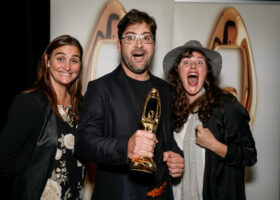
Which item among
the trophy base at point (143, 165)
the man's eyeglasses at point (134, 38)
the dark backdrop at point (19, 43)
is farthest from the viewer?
the dark backdrop at point (19, 43)

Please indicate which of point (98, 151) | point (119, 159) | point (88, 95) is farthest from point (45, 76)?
point (119, 159)

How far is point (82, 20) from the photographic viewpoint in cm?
302

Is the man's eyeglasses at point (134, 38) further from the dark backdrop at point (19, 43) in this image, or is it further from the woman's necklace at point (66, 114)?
the dark backdrop at point (19, 43)

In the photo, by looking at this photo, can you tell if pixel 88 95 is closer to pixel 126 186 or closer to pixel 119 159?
pixel 119 159

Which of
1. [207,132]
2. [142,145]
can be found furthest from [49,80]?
[207,132]

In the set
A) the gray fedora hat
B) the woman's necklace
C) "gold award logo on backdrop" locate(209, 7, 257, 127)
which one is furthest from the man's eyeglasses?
"gold award logo on backdrop" locate(209, 7, 257, 127)

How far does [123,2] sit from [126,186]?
7.97 ft

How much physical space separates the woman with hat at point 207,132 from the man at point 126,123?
0.24 m

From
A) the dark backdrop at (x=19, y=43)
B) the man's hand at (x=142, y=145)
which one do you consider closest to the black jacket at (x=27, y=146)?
the dark backdrop at (x=19, y=43)

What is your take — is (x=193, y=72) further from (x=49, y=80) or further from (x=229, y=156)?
(x=49, y=80)

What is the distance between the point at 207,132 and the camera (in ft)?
6.39

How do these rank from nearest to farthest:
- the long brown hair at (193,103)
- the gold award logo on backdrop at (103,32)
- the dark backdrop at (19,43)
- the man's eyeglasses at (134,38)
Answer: the man's eyeglasses at (134,38), the long brown hair at (193,103), the dark backdrop at (19,43), the gold award logo on backdrop at (103,32)

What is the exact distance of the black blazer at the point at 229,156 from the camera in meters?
1.92

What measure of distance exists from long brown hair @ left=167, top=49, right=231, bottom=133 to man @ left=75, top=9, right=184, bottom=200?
0.86 ft
